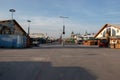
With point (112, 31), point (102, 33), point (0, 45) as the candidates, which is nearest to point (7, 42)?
point (0, 45)

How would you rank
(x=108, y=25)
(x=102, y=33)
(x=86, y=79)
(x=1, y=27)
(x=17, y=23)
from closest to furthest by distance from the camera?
(x=86, y=79) < (x=1, y=27) < (x=17, y=23) < (x=108, y=25) < (x=102, y=33)

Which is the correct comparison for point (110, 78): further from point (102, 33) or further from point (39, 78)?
point (102, 33)

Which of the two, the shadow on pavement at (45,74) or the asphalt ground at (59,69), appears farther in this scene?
the asphalt ground at (59,69)

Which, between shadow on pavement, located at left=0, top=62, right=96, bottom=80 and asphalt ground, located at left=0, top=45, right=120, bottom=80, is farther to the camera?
asphalt ground, located at left=0, top=45, right=120, bottom=80

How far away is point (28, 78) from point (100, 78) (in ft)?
10.5

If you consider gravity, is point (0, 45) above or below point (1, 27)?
below

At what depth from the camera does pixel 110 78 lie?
11305 millimetres

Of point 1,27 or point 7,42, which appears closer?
point 7,42

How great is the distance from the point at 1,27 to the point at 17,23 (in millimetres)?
17924

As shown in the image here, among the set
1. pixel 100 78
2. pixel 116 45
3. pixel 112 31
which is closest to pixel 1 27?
pixel 116 45

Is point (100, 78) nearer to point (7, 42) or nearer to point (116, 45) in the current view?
point (7, 42)

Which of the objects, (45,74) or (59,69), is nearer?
(45,74)

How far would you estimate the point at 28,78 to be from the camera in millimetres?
10938

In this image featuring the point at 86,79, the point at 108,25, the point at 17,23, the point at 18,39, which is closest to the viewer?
the point at 86,79
